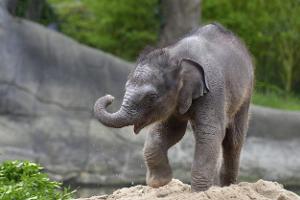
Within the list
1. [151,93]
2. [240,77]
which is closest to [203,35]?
[240,77]

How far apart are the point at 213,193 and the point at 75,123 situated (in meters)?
5.20

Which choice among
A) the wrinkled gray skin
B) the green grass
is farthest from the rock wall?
the wrinkled gray skin

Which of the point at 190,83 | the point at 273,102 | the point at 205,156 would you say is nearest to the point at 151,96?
the point at 190,83

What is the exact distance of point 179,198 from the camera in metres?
5.01

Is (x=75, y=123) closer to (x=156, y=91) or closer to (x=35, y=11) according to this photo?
(x=35, y=11)

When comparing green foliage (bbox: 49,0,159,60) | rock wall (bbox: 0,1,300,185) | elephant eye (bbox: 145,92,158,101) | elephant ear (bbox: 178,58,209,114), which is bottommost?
rock wall (bbox: 0,1,300,185)

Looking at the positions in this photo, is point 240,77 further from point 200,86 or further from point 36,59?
point 36,59

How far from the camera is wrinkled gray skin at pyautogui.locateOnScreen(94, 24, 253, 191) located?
4.75 meters

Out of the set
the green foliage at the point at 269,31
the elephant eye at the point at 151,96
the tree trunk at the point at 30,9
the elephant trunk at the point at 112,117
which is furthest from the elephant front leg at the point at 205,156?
the green foliage at the point at 269,31

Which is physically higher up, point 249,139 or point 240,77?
point 240,77

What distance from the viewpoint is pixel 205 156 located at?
5.04 meters

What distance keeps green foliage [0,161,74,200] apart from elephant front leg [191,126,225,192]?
2.66 ft

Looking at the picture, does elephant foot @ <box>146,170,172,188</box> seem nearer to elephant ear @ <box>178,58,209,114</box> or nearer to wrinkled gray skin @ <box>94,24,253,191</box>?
wrinkled gray skin @ <box>94,24,253,191</box>

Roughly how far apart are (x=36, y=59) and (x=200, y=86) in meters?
5.56
